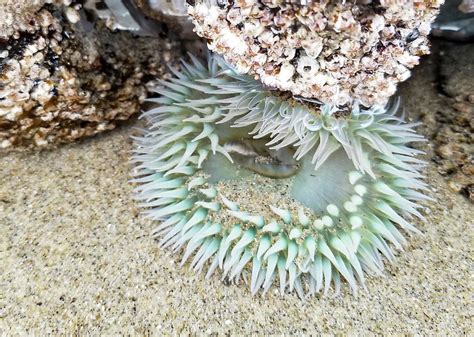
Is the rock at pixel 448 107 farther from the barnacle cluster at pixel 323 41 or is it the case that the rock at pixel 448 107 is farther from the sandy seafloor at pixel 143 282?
the barnacle cluster at pixel 323 41

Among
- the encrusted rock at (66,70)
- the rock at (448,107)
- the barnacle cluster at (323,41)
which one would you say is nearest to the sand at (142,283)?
the rock at (448,107)

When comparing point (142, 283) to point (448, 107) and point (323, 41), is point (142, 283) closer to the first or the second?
point (323, 41)

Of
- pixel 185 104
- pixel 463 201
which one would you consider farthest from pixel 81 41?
pixel 463 201

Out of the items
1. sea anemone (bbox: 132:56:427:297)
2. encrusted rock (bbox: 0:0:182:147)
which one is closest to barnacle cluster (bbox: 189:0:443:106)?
sea anemone (bbox: 132:56:427:297)

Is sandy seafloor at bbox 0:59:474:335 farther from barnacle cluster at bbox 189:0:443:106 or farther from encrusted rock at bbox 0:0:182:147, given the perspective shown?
barnacle cluster at bbox 189:0:443:106

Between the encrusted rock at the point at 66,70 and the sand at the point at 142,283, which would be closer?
the sand at the point at 142,283

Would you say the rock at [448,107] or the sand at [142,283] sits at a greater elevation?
the rock at [448,107]
